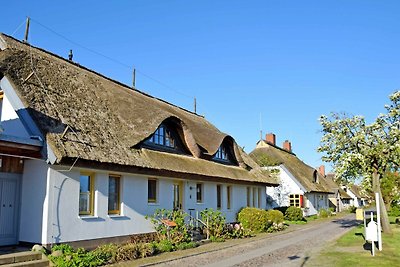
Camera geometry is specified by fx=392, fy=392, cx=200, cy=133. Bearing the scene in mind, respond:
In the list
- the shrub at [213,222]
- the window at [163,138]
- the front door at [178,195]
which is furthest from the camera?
the shrub at [213,222]

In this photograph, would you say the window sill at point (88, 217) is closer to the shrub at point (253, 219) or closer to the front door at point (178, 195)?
the front door at point (178, 195)

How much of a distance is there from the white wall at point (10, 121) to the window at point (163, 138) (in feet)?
20.1

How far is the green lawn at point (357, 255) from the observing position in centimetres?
1323

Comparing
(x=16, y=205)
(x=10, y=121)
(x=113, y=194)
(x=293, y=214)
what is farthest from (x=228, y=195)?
(x=10, y=121)

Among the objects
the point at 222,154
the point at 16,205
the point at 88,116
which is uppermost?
the point at 88,116

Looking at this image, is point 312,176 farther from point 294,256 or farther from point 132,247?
point 132,247

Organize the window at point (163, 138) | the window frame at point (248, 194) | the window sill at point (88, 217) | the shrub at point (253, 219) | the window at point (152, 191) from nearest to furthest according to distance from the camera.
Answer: the window sill at point (88, 217), the window at point (152, 191), the window at point (163, 138), the shrub at point (253, 219), the window frame at point (248, 194)

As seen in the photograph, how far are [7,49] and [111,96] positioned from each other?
5727 millimetres

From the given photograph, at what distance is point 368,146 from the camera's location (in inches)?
872

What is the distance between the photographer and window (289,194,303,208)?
42.9m

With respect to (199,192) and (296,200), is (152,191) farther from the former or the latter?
(296,200)

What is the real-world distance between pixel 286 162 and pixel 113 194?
31755 mm

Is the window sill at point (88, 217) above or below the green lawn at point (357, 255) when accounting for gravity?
above

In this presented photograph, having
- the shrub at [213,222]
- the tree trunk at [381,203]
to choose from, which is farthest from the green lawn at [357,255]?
the shrub at [213,222]
